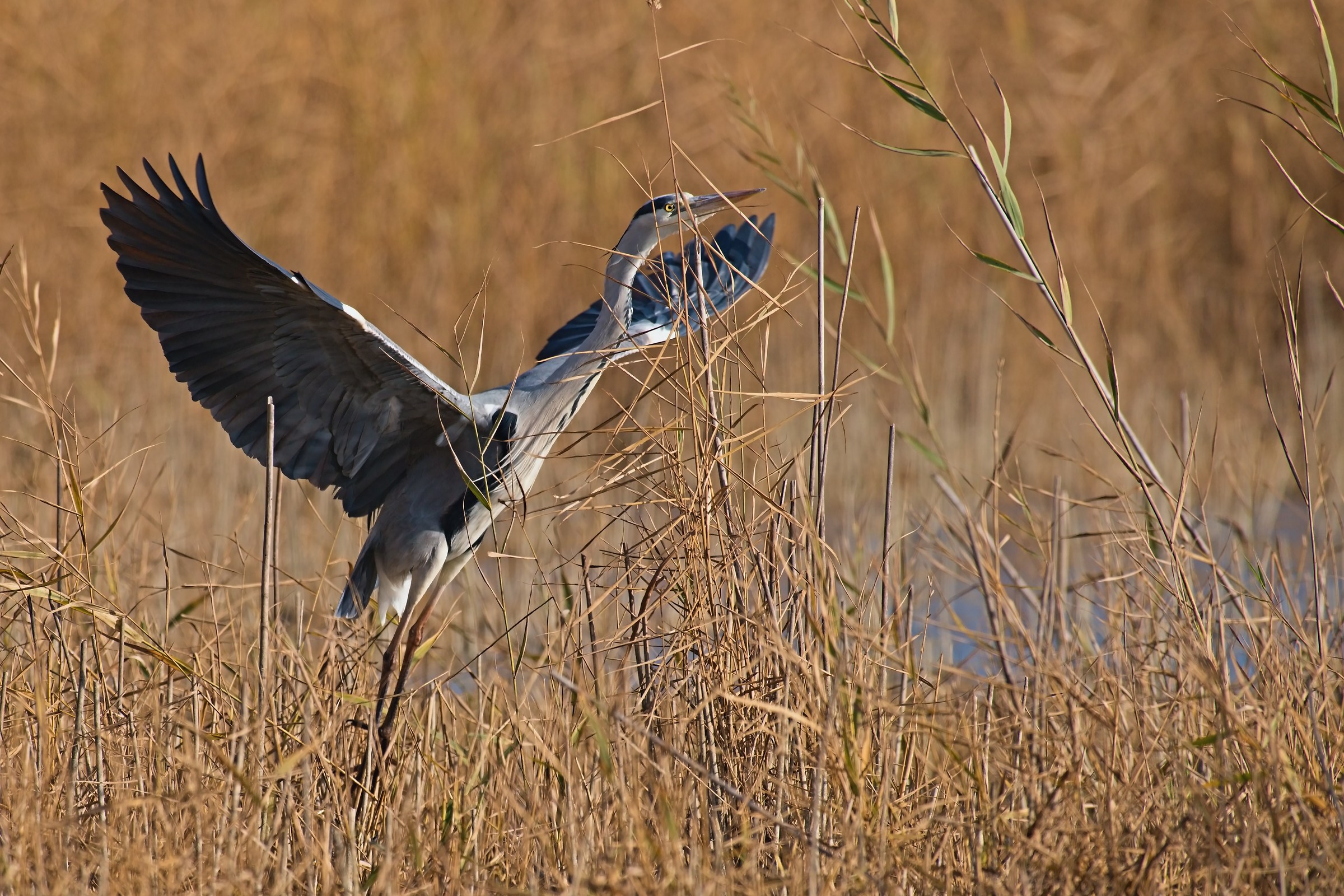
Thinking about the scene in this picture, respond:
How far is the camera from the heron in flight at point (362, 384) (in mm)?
2865

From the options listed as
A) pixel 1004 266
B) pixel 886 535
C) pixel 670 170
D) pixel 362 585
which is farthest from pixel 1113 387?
pixel 670 170

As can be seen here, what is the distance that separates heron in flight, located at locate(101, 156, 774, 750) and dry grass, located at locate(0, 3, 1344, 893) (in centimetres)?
18

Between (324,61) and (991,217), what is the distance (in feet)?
12.4

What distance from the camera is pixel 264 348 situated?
305cm

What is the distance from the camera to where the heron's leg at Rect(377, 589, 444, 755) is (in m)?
2.72

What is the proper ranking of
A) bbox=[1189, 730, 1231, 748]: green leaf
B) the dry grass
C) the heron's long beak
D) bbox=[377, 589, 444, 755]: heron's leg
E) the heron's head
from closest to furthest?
1. bbox=[1189, 730, 1231, 748]: green leaf
2. the dry grass
3. bbox=[377, 589, 444, 755]: heron's leg
4. the heron's head
5. the heron's long beak

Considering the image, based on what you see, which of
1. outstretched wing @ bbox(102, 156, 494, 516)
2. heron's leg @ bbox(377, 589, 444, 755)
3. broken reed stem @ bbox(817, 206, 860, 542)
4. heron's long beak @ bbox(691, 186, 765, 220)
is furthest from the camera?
heron's long beak @ bbox(691, 186, 765, 220)

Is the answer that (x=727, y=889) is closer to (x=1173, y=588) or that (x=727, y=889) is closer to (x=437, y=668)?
(x=1173, y=588)


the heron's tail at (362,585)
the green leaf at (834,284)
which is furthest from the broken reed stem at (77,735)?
the green leaf at (834,284)

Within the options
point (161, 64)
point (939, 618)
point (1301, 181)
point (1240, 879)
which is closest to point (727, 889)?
point (1240, 879)

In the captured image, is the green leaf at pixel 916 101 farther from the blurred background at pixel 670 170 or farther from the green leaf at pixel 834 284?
the blurred background at pixel 670 170

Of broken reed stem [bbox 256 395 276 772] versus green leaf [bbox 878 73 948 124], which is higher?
green leaf [bbox 878 73 948 124]

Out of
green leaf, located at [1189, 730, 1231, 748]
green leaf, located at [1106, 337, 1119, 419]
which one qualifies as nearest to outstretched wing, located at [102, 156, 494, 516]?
green leaf, located at [1106, 337, 1119, 419]

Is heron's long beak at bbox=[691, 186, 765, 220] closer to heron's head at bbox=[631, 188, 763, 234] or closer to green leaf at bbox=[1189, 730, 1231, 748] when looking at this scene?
heron's head at bbox=[631, 188, 763, 234]
